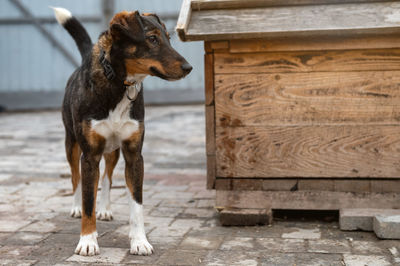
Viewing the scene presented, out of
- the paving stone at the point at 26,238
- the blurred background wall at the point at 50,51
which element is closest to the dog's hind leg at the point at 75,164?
the paving stone at the point at 26,238

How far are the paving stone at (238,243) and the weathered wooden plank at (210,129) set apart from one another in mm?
703

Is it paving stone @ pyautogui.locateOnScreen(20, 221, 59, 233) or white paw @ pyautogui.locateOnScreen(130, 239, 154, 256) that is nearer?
white paw @ pyautogui.locateOnScreen(130, 239, 154, 256)

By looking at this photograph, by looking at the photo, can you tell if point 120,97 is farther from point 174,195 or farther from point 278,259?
point 174,195

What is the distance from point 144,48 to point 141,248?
3.80ft

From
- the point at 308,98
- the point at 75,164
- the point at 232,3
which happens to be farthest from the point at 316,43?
the point at 75,164

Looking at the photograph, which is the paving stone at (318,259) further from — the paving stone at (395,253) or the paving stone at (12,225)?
the paving stone at (12,225)

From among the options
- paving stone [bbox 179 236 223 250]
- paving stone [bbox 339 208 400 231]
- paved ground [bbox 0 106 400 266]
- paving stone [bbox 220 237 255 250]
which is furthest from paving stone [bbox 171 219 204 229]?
paving stone [bbox 339 208 400 231]

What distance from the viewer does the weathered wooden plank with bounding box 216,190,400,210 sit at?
159 inches

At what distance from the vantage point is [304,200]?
4133 mm

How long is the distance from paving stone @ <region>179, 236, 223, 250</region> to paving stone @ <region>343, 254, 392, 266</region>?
785 millimetres

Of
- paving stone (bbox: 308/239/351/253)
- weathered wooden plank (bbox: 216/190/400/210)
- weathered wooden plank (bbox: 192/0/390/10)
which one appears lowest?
paving stone (bbox: 308/239/351/253)

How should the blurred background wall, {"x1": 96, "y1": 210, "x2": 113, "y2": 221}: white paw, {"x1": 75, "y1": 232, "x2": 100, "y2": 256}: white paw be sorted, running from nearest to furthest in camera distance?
1. {"x1": 75, "y1": 232, "x2": 100, "y2": 256}: white paw
2. {"x1": 96, "y1": 210, "x2": 113, "y2": 221}: white paw
3. the blurred background wall

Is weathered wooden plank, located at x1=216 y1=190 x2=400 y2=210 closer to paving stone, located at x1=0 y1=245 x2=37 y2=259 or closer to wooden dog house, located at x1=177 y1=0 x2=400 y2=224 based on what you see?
wooden dog house, located at x1=177 y1=0 x2=400 y2=224

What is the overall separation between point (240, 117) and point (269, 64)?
419 mm
